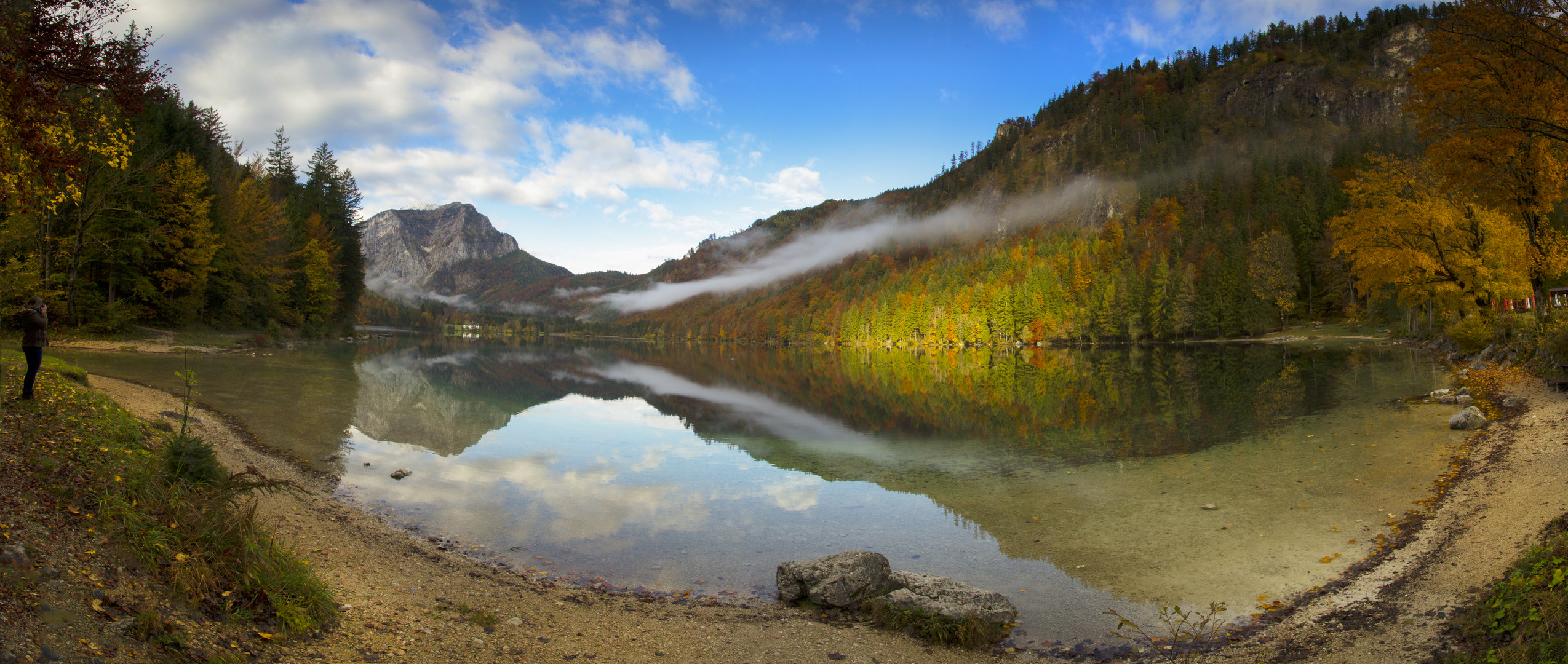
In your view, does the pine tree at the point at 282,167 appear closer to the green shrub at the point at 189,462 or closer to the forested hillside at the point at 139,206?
the forested hillside at the point at 139,206

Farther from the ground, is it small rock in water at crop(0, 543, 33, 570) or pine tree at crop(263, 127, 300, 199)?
pine tree at crop(263, 127, 300, 199)

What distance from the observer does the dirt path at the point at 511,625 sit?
6.22 m

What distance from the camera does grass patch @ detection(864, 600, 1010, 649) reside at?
288 inches

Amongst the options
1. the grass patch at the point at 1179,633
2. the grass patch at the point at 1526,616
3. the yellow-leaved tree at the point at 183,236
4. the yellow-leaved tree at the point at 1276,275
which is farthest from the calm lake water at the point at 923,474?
the yellow-leaved tree at the point at 1276,275

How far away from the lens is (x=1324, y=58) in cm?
17625

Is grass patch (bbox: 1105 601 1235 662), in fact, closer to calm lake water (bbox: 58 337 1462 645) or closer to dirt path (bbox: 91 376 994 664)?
calm lake water (bbox: 58 337 1462 645)

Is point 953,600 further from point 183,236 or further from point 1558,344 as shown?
point 183,236

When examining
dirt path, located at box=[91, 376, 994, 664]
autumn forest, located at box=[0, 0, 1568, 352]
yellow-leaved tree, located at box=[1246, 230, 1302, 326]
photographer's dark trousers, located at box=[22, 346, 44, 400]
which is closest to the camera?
dirt path, located at box=[91, 376, 994, 664]

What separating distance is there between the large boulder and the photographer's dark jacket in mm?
13270

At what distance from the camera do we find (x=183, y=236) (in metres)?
41.7

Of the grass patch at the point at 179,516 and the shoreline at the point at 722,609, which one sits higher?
the grass patch at the point at 179,516

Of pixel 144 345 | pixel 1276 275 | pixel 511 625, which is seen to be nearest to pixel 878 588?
pixel 511 625

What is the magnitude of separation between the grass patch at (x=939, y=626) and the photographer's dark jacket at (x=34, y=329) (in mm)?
14586

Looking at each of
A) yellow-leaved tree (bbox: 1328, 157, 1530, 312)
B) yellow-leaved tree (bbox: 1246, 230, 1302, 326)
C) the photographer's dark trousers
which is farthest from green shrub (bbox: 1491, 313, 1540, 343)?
yellow-leaved tree (bbox: 1246, 230, 1302, 326)
